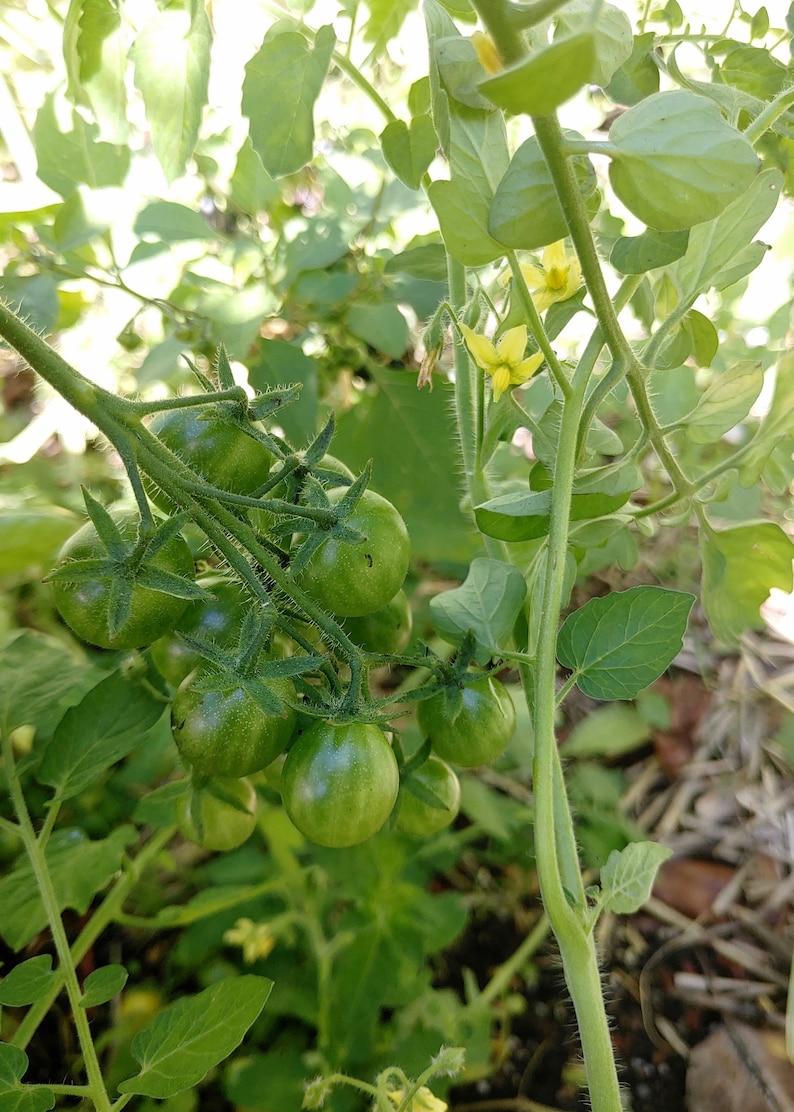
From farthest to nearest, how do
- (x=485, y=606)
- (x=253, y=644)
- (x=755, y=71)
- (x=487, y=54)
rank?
(x=755, y=71)
(x=485, y=606)
(x=253, y=644)
(x=487, y=54)

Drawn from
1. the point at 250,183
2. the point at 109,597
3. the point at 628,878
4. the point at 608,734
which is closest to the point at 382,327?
the point at 250,183

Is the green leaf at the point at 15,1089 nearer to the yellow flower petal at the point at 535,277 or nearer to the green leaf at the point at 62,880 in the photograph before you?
the green leaf at the point at 62,880

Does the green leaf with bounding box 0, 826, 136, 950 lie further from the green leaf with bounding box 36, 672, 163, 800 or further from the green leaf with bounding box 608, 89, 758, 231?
the green leaf with bounding box 608, 89, 758, 231

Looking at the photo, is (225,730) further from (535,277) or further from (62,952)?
(535,277)

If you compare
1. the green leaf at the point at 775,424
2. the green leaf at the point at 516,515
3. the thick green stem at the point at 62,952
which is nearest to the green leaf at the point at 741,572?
Result: the green leaf at the point at 775,424

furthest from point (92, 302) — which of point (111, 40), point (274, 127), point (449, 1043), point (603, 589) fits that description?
point (449, 1043)

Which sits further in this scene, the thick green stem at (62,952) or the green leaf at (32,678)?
the green leaf at (32,678)
